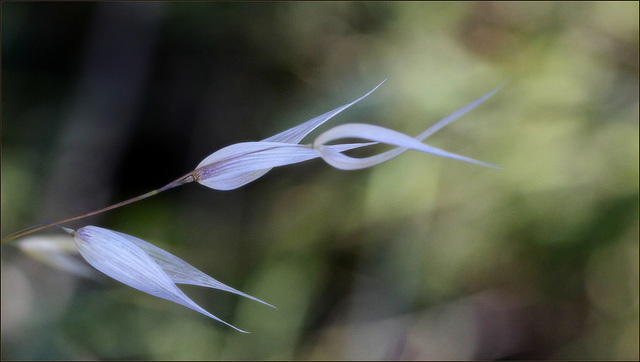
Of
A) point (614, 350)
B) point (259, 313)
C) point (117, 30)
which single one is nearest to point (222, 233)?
point (259, 313)

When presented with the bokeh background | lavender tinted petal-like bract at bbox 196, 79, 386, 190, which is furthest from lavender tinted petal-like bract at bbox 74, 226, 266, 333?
the bokeh background

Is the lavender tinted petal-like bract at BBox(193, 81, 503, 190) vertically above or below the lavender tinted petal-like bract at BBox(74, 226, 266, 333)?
above

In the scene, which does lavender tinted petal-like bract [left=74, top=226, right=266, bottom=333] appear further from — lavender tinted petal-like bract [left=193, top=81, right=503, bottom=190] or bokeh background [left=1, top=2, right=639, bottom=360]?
bokeh background [left=1, top=2, right=639, bottom=360]

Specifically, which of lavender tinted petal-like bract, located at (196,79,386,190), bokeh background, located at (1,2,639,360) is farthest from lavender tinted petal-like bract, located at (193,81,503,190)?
bokeh background, located at (1,2,639,360)

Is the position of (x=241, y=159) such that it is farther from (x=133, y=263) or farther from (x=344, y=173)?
(x=344, y=173)

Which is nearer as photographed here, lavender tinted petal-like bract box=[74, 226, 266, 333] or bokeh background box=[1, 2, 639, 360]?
lavender tinted petal-like bract box=[74, 226, 266, 333]

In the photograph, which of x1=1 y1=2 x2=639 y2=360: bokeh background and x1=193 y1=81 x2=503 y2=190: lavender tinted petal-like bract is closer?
x1=193 y1=81 x2=503 y2=190: lavender tinted petal-like bract

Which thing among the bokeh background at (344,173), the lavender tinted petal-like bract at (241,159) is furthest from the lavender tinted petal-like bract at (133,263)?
the bokeh background at (344,173)

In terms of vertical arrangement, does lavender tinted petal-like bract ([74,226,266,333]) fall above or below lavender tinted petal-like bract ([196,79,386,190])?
below
